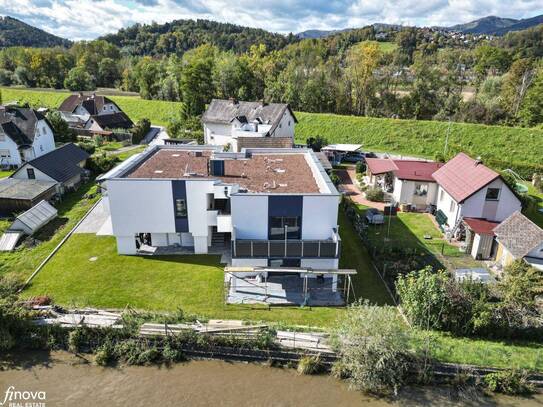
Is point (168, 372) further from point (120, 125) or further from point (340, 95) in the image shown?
point (340, 95)

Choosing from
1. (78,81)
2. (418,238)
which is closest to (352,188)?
(418,238)

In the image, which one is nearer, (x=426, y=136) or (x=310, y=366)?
(x=310, y=366)

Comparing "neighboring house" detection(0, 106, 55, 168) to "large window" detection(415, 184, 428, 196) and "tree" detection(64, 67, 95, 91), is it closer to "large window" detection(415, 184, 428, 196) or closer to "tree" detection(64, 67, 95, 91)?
"large window" detection(415, 184, 428, 196)

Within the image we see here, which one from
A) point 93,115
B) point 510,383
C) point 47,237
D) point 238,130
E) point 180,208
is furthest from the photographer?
point 93,115

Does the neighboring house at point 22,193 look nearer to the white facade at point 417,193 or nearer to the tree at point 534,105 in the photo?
the white facade at point 417,193

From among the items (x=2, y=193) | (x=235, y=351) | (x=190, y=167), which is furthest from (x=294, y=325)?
(x=2, y=193)

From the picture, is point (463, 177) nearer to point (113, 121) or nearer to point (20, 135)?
point (20, 135)

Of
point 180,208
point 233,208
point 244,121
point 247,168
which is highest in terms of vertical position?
point 244,121
